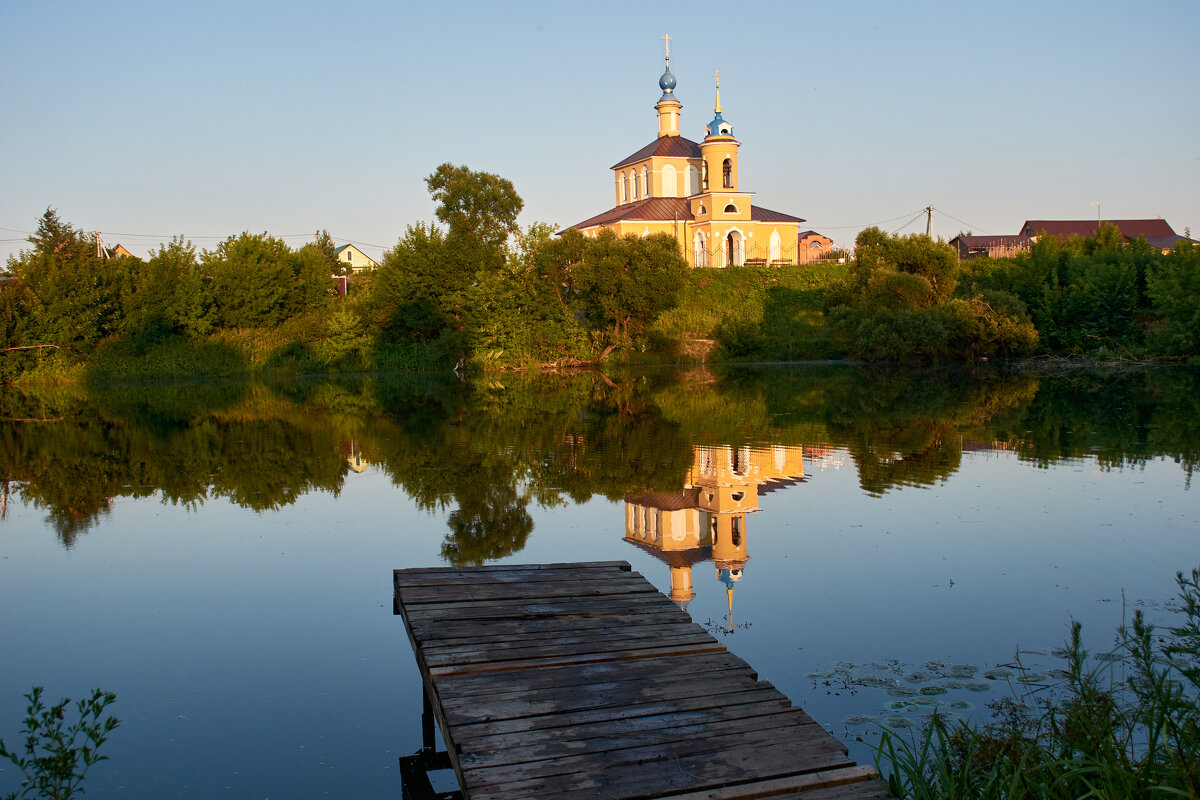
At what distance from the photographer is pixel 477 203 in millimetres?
40719

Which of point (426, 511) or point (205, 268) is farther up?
point (205, 268)

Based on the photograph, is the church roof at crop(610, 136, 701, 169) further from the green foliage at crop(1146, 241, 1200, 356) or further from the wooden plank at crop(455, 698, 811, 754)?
the wooden plank at crop(455, 698, 811, 754)

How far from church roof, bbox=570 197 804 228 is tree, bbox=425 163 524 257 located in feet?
33.6

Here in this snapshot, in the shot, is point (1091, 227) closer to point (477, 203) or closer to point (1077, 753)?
point (477, 203)

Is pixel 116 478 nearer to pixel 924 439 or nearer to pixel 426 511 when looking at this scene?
pixel 426 511

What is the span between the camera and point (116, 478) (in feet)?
44.3

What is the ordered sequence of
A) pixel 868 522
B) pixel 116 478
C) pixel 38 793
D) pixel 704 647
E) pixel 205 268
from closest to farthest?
pixel 38 793 → pixel 704 647 → pixel 868 522 → pixel 116 478 → pixel 205 268

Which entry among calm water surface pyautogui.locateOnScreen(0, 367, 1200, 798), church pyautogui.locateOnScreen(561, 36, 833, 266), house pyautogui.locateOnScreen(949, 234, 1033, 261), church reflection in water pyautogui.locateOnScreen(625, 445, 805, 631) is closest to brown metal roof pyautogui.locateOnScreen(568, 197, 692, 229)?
church pyautogui.locateOnScreen(561, 36, 833, 266)

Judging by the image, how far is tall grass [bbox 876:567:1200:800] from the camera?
11.7 feet

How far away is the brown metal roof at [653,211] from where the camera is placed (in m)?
51.3

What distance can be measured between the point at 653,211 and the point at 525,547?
44316 millimetres

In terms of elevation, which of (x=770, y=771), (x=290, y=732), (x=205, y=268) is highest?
(x=205, y=268)

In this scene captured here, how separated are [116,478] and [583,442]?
6803 millimetres

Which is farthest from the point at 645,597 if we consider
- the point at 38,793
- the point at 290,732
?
the point at 38,793
